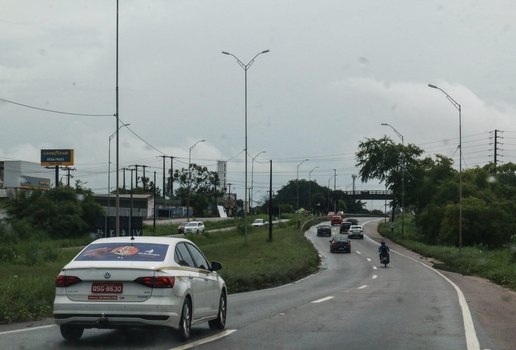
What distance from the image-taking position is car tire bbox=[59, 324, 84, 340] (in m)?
11.3

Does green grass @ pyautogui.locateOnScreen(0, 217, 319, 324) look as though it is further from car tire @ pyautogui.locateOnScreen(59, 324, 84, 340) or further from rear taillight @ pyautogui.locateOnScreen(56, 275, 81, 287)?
rear taillight @ pyautogui.locateOnScreen(56, 275, 81, 287)

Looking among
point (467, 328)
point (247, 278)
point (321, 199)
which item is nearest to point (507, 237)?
point (247, 278)

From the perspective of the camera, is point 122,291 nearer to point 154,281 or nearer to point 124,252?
point 154,281

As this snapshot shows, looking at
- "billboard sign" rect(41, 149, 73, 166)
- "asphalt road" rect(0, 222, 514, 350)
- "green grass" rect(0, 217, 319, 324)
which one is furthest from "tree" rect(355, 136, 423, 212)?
"asphalt road" rect(0, 222, 514, 350)

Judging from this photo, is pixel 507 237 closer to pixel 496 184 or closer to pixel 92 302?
pixel 496 184

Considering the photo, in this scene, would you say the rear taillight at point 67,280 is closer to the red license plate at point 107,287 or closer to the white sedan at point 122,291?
the white sedan at point 122,291

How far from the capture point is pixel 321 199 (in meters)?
194

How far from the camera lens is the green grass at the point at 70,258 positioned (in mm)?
15664

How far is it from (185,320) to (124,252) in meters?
1.36

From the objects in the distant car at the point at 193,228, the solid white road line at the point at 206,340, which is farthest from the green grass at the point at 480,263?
the distant car at the point at 193,228

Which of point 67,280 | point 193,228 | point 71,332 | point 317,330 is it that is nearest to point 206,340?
point 71,332

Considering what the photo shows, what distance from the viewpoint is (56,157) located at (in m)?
114

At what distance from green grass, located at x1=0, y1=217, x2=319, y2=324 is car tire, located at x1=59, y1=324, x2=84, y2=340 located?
3.37 m

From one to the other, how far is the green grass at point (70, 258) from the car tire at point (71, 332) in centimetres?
337
